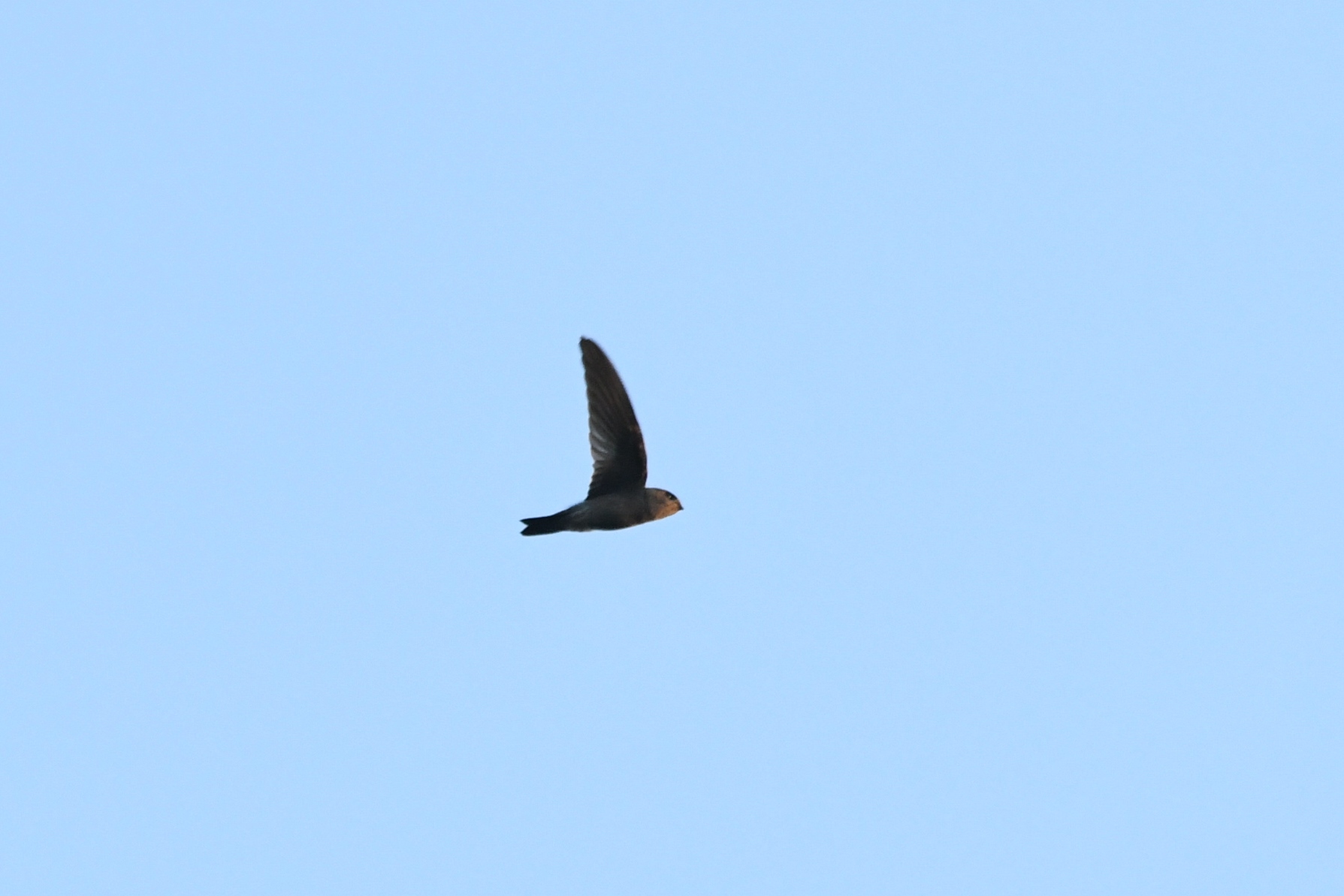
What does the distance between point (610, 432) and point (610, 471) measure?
1.36 ft

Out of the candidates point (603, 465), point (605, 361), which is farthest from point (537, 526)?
point (605, 361)

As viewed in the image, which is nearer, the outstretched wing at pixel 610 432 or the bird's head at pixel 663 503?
the outstretched wing at pixel 610 432

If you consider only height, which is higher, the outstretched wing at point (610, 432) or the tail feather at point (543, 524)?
the outstretched wing at point (610, 432)

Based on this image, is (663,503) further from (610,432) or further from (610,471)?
(610,432)

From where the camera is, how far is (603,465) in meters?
13.0

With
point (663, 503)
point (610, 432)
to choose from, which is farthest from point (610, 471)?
point (663, 503)

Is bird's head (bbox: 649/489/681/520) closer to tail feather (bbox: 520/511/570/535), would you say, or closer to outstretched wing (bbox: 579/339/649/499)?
outstretched wing (bbox: 579/339/649/499)

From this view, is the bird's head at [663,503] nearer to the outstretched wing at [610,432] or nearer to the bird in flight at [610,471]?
the bird in flight at [610,471]

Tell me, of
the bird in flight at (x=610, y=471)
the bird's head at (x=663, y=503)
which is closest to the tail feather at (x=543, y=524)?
the bird in flight at (x=610, y=471)

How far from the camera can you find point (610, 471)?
513 inches

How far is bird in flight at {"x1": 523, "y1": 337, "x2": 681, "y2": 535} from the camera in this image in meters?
12.6

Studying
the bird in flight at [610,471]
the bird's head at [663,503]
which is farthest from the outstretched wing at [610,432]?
the bird's head at [663,503]

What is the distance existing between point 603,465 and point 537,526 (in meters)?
0.96

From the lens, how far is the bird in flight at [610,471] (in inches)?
496
